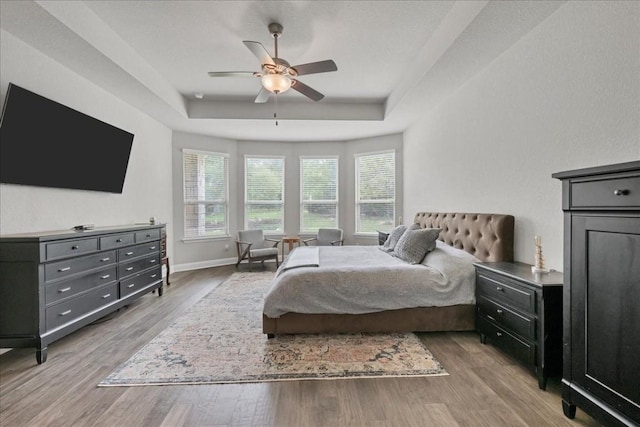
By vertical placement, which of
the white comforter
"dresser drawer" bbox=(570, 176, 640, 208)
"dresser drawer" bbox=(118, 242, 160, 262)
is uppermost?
"dresser drawer" bbox=(570, 176, 640, 208)

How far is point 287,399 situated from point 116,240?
2549 millimetres

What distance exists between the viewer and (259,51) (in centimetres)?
236

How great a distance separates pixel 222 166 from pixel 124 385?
15.3 ft

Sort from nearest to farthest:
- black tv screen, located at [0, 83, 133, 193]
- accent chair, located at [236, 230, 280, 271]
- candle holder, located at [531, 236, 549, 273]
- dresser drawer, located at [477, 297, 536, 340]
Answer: dresser drawer, located at [477, 297, 536, 340] → candle holder, located at [531, 236, 549, 273] → black tv screen, located at [0, 83, 133, 193] → accent chair, located at [236, 230, 280, 271]

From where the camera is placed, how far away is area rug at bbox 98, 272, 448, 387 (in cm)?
203

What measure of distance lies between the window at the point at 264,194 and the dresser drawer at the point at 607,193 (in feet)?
17.4

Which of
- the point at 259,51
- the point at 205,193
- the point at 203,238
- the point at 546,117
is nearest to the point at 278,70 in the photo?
the point at 259,51

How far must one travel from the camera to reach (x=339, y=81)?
394 centimetres

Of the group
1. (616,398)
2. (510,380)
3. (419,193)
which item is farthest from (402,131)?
(616,398)

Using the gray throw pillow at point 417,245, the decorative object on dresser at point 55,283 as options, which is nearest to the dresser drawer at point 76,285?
the decorative object on dresser at point 55,283

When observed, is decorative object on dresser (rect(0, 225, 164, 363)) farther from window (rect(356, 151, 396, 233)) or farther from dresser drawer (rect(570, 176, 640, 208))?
window (rect(356, 151, 396, 233))

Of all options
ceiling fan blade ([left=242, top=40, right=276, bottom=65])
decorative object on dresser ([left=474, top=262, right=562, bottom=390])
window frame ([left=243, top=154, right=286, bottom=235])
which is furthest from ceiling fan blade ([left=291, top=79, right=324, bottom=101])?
window frame ([left=243, top=154, right=286, bottom=235])

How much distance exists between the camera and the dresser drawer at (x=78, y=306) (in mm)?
2311

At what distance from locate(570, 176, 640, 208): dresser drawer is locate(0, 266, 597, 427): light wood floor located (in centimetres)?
123
